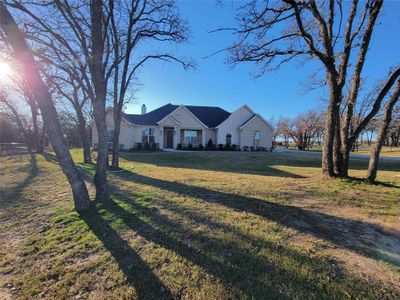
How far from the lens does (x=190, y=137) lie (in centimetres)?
2428

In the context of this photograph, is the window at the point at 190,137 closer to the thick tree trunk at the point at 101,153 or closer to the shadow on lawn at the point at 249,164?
the shadow on lawn at the point at 249,164

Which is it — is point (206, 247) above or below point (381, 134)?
below

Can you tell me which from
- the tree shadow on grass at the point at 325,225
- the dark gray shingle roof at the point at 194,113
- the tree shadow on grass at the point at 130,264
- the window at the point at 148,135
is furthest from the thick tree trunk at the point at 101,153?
the dark gray shingle roof at the point at 194,113

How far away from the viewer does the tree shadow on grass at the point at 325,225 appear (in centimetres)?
296

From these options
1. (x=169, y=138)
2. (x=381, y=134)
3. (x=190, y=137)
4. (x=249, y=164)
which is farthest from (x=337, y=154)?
(x=169, y=138)

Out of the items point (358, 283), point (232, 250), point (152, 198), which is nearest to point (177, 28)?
point (152, 198)

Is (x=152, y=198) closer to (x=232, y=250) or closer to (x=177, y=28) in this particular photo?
(x=232, y=250)

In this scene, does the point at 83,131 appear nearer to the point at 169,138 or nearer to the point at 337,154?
the point at 169,138

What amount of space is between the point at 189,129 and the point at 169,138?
2.62 m

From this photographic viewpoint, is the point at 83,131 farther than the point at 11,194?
Yes

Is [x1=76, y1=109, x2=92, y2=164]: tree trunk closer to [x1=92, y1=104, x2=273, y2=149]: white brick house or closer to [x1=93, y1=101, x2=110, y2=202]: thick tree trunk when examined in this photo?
[x1=92, y1=104, x2=273, y2=149]: white brick house

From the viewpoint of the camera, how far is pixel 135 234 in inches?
139

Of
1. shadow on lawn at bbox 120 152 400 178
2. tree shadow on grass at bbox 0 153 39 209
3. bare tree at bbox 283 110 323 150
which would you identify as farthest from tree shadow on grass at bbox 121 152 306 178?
bare tree at bbox 283 110 323 150

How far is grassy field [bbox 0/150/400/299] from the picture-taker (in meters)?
2.28
